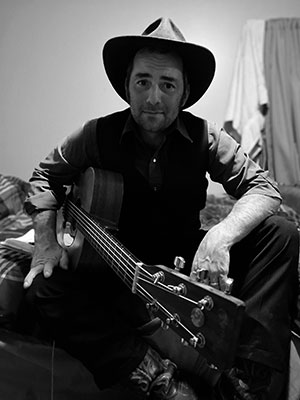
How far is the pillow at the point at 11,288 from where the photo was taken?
107 cm

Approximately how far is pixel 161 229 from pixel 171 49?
1.70ft

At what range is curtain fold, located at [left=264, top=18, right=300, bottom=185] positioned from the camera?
277 centimetres

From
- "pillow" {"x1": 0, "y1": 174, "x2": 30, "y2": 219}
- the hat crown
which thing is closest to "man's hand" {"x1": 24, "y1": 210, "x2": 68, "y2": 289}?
the hat crown

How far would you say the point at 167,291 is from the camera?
2.22 ft

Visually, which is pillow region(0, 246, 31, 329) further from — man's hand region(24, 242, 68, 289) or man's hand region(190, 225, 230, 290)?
man's hand region(190, 225, 230, 290)

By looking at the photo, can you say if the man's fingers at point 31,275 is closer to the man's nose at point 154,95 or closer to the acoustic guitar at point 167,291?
the acoustic guitar at point 167,291

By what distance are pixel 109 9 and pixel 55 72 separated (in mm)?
608

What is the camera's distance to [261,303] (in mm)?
→ 884

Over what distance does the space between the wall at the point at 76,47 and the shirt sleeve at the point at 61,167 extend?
5.96ft

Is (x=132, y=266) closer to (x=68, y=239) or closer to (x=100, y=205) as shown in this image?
(x=100, y=205)

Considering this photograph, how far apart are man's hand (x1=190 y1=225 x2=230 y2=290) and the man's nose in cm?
41

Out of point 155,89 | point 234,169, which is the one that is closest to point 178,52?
point 155,89

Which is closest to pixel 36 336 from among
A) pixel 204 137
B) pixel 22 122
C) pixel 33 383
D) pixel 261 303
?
pixel 33 383

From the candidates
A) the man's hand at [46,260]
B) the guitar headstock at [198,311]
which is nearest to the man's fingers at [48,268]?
the man's hand at [46,260]
